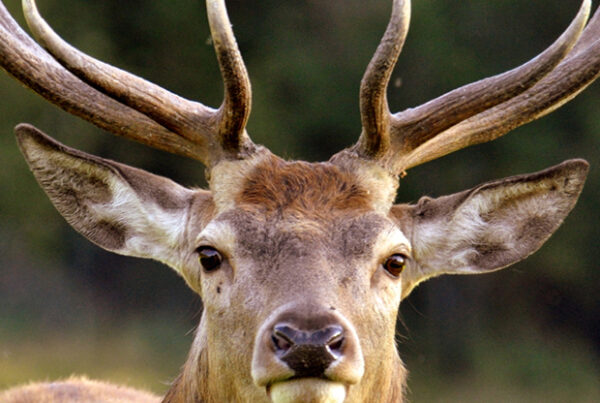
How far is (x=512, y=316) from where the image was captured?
18938 millimetres

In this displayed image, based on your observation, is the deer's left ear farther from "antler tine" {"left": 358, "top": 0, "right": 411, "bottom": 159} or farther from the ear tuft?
"antler tine" {"left": 358, "top": 0, "right": 411, "bottom": 159}

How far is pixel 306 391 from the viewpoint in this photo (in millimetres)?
4453

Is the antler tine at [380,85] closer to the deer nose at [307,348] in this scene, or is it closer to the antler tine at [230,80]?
the antler tine at [230,80]

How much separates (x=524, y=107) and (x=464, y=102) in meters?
0.45

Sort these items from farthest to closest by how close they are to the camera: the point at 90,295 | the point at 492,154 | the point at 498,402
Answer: the point at 90,295
the point at 492,154
the point at 498,402

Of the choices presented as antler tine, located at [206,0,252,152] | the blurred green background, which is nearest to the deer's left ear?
antler tine, located at [206,0,252,152]

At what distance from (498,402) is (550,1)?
7.59 meters

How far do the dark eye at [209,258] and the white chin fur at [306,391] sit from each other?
0.88m

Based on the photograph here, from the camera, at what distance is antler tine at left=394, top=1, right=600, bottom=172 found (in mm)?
5887

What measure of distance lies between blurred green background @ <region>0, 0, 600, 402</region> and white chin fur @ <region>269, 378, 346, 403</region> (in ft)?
38.7

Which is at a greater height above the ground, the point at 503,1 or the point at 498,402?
the point at 503,1

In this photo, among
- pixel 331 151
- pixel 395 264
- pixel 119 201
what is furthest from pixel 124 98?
pixel 331 151

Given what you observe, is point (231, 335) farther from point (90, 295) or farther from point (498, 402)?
point (90, 295)

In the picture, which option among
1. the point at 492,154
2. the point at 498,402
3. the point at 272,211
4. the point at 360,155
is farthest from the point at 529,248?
the point at 492,154
